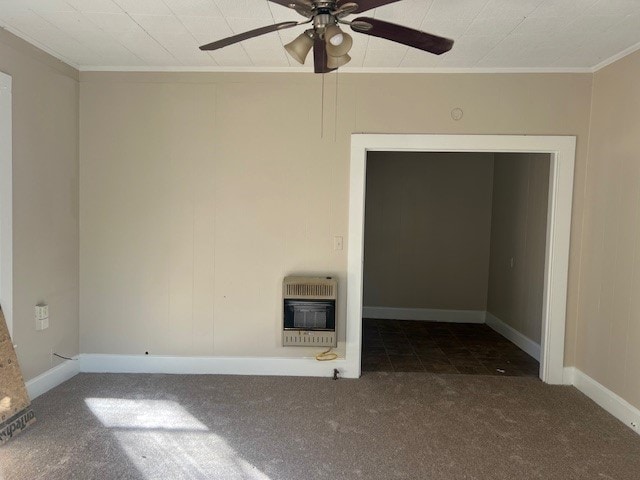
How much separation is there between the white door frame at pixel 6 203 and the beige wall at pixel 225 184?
73 cm

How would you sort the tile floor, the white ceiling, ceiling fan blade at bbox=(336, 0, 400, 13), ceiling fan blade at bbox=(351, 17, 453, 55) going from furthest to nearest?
the tile floor < the white ceiling < ceiling fan blade at bbox=(351, 17, 453, 55) < ceiling fan blade at bbox=(336, 0, 400, 13)

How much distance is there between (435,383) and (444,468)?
3.87 feet

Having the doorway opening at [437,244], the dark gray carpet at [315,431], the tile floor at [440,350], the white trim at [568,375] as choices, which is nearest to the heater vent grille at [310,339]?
the dark gray carpet at [315,431]

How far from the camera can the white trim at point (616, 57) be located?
2851 millimetres

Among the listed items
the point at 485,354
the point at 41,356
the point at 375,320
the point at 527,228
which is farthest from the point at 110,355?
the point at 527,228

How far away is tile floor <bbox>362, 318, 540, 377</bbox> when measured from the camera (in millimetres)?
3809

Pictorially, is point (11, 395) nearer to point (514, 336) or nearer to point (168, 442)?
point (168, 442)

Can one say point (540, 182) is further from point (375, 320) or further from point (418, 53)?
point (375, 320)

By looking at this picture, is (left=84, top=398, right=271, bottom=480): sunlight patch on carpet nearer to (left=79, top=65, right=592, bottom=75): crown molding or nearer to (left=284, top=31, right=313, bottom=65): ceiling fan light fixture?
(left=284, top=31, right=313, bottom=65): ceiling fan light fixture

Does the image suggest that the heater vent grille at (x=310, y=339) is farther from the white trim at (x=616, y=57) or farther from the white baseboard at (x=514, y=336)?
the white trim at (x=616, y=57)

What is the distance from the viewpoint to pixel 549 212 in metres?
3.47

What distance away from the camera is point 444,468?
2.30 m

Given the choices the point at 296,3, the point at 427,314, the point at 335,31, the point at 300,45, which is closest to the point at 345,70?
the point at 300,45

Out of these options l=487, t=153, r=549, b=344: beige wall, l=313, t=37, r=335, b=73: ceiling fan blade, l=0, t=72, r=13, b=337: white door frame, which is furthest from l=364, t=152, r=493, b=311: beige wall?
l=0, t=72, r=13, b=337: white door frame
